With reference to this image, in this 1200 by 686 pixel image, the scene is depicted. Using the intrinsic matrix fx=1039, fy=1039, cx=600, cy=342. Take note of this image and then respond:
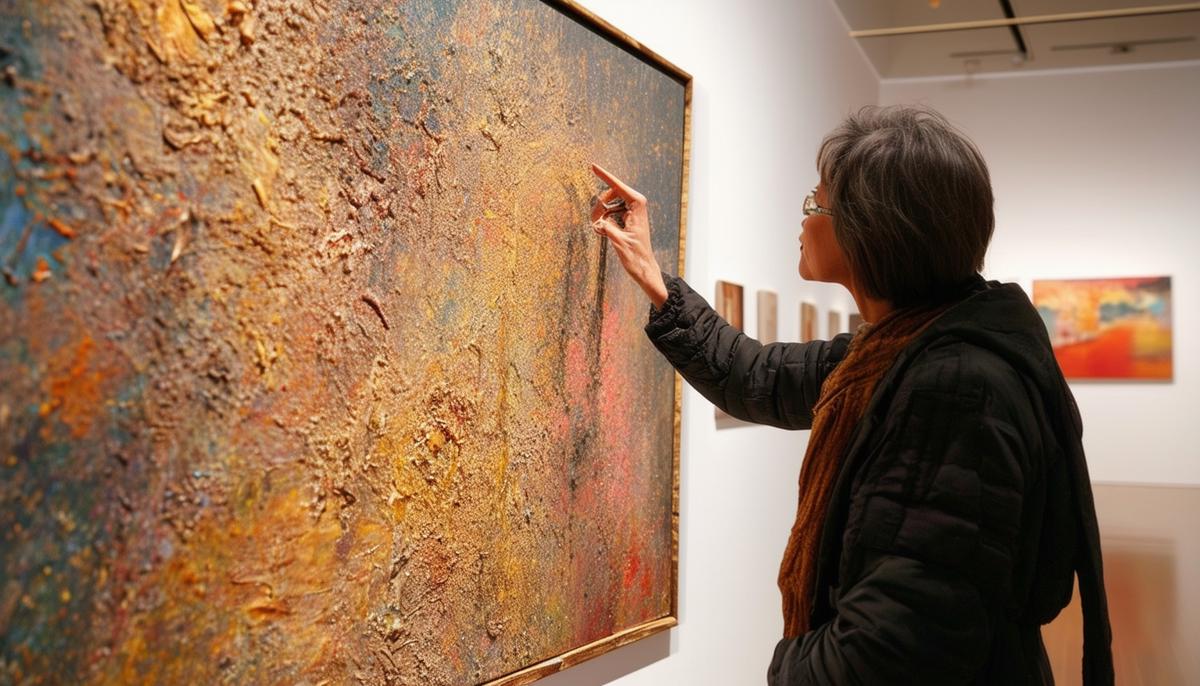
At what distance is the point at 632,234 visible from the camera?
3219 mm

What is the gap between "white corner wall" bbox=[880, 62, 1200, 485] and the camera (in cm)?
849

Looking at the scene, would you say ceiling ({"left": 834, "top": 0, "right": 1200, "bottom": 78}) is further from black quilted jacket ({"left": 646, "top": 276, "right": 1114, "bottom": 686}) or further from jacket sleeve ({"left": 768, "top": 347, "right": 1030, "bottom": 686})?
jacket sleeve ({"left": 768, "top": 347, "right": 1030, "bottom": 686})

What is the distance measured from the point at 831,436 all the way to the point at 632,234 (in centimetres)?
111

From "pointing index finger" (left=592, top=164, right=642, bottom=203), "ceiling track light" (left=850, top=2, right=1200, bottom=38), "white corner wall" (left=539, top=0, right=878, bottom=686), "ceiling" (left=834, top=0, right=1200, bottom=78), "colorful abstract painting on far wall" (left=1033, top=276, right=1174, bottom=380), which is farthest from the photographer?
"colorful abstract painting on far wall" (left=1033, top=276, right=1174, bottom=380)

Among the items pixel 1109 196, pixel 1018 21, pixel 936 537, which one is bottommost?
pixel 936 537

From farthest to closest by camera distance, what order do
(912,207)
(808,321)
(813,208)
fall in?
(808,321), (813,208), (912,207)

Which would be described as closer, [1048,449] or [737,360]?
[1048,449]

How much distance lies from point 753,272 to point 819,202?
7.68 feet

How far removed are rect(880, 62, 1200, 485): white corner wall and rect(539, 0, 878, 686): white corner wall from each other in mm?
3579

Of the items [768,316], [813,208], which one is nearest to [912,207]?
[813,208]

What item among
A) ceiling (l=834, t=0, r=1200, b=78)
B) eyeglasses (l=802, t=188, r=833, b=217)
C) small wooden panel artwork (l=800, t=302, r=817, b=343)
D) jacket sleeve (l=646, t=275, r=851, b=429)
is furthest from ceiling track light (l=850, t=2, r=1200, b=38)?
eyeglasses (l=802, t=188, r=833, b=217)

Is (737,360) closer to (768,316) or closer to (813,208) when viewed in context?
(813,208)

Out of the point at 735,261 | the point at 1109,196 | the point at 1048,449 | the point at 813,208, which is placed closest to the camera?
the point at 1048,449

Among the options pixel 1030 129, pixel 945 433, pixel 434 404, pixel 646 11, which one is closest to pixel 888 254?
pixel 945 433
